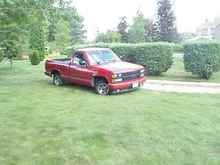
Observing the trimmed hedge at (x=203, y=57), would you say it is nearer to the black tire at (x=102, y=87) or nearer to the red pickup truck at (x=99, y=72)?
the red pickup truck at (x=99, y=72)

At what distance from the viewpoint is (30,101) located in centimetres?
1134

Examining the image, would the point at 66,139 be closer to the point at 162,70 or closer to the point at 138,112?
the point at 138,112

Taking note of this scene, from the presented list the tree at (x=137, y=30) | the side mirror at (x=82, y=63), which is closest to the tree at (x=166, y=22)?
the tree at (x=137, y=30)

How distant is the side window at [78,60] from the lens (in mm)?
13816

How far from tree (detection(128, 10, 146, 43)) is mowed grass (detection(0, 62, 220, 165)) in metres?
41.5

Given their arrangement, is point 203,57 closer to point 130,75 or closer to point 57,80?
point 130,75

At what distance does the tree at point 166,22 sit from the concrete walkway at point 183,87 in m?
41.0

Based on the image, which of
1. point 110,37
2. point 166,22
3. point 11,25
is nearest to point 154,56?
point 11,25

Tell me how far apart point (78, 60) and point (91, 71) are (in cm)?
107

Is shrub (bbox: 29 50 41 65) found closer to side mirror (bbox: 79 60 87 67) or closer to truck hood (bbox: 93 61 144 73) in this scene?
side mirror (bbox: 79 60 87 67)

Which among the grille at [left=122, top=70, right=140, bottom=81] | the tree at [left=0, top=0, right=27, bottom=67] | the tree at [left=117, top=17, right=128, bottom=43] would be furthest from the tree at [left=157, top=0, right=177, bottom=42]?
the grille at [left=122, top=70, right=140, bottom=81]

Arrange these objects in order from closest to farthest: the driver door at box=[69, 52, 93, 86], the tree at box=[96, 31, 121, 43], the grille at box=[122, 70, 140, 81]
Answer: the grille at box=[122, 70, 140, 81] < the driver door at box=[69, 52, 93, 86] < the tree at box=[96, 31, 121, 43]

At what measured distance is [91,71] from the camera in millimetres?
13242

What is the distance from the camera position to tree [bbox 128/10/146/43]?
175 feet
